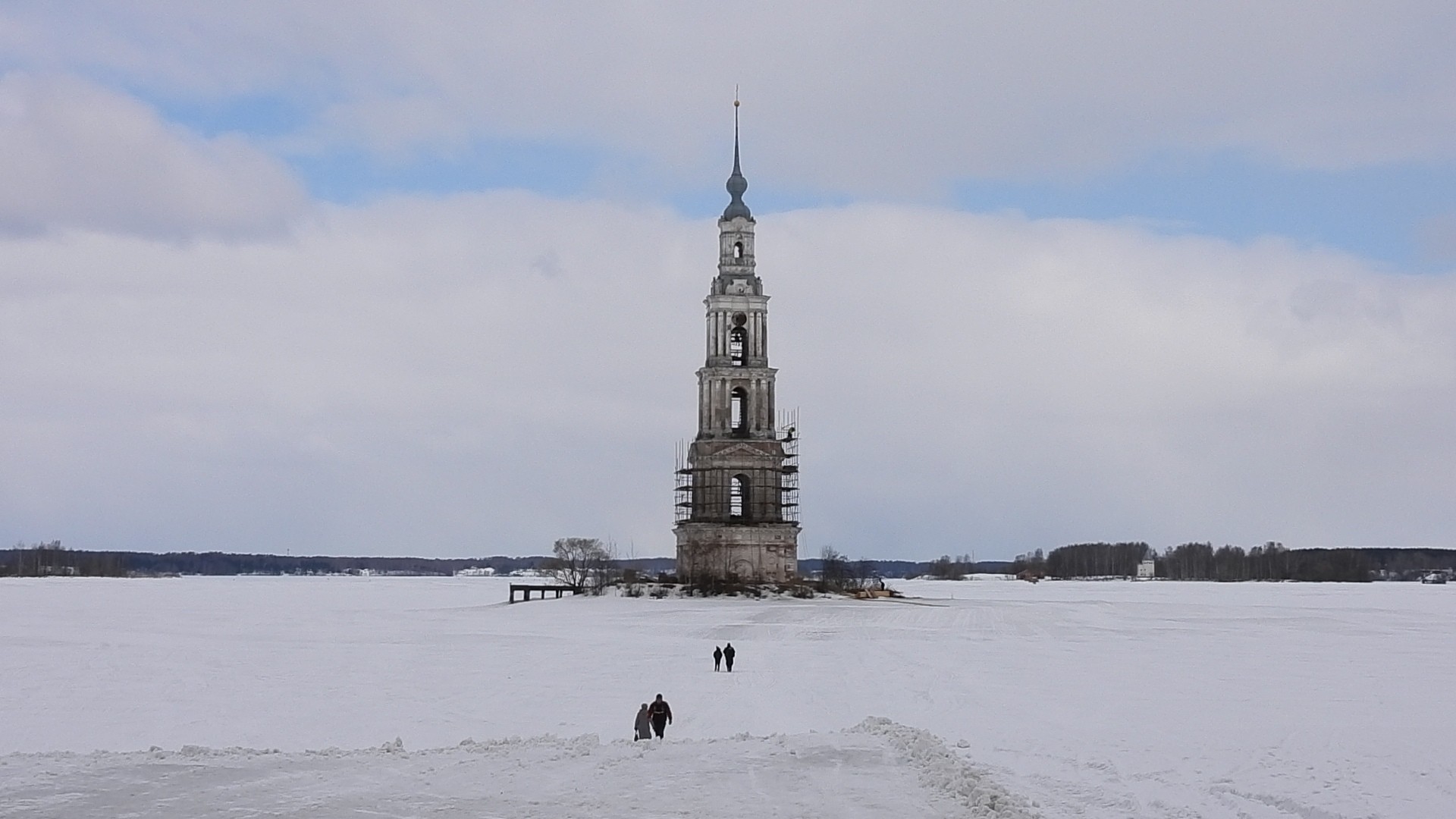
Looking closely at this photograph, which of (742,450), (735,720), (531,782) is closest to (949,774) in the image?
(531,782)

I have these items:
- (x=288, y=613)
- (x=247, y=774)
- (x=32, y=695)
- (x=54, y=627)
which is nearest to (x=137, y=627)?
(x=54, y=627)

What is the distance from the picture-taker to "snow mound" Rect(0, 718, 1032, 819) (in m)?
15.6

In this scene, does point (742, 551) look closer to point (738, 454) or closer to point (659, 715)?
point (738, 454)

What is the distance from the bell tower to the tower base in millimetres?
38

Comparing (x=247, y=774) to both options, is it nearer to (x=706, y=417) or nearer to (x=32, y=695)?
(x=32, y=695)

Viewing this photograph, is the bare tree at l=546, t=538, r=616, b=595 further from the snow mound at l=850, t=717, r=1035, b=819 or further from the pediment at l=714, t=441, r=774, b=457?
the snow mound at l=850, t=717, r=1035, b=819

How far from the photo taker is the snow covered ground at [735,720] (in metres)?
16.7

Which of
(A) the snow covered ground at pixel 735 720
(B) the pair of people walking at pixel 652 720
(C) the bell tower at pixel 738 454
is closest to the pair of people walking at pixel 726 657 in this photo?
(A) the snow covered ground at pixel 735 720

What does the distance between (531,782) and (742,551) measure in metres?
56.3

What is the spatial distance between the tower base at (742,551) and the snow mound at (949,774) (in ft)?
169

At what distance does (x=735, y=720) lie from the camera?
24.5 meters

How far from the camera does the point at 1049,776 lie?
1886 cm

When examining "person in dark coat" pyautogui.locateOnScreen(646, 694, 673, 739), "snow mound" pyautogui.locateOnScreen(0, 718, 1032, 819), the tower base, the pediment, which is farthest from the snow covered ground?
the pediment

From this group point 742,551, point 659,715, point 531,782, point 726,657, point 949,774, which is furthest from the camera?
point 742,551
